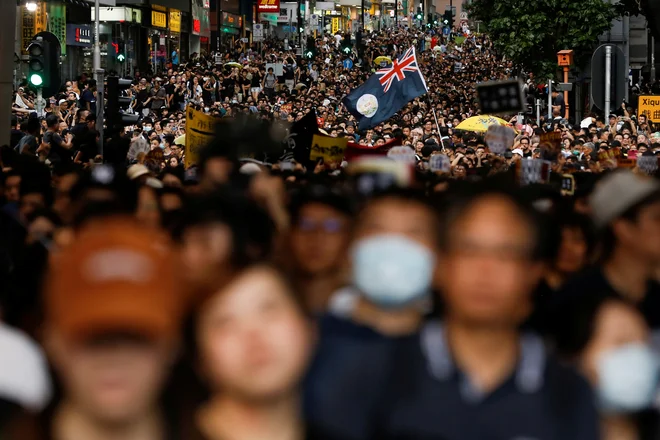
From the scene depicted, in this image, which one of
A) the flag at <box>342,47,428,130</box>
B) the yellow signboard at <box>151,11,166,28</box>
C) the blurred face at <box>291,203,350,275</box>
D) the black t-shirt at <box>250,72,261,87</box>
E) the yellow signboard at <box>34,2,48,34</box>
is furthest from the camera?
the yellow signboard at <box>151,11,166,28</box>

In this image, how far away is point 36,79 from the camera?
1847 centimetres

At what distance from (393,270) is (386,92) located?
19.5m

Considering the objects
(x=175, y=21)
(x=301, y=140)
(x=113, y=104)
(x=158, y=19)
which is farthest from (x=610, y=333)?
(x=175, y=21)

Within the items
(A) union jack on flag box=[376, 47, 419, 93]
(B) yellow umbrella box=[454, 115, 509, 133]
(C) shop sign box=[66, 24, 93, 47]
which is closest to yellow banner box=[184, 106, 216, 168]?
(A) union jack on flag box=[376, 47, 419, 93]

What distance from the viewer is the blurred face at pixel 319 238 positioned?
204 inches

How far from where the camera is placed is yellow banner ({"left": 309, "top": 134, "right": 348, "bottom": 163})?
15211 millimetres

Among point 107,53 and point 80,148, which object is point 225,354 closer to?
point 80,148

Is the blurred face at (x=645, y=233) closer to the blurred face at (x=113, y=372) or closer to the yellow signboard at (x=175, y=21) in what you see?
the blurred face at (x=113, y=372)

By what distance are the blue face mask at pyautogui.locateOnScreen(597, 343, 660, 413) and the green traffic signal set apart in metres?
15.6

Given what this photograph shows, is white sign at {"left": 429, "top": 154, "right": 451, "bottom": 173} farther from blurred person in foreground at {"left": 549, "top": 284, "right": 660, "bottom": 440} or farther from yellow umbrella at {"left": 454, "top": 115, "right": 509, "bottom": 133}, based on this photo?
yellow umbrella at {"left": 454, "top": 115, "right": 509, "bottom": 133}

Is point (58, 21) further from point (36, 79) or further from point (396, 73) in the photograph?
point (36, 79)

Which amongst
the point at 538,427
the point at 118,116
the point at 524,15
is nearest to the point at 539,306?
the point at 538,427

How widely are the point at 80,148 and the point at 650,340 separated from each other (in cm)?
1449

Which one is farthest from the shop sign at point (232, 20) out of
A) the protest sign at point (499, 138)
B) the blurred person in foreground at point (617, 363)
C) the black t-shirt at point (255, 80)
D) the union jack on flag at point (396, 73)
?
the blurred person in foreground at point (617, 363)
